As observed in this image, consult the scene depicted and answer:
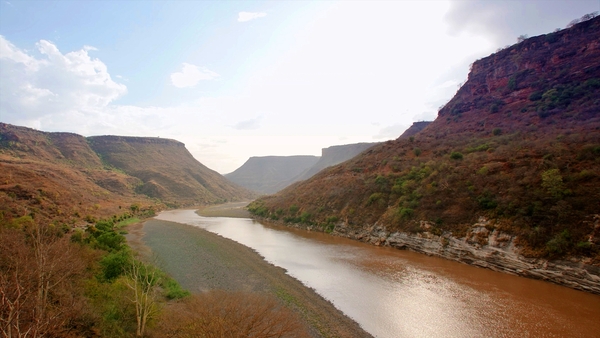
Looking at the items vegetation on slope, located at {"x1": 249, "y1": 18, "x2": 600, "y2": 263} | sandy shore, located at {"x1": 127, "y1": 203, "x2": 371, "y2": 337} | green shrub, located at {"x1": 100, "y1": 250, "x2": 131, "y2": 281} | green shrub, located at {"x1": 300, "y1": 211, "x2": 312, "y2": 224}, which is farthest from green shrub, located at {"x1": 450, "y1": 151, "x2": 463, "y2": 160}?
green shrub, located at {"x1": 100, "y1": 250, "x2": 131, "y2": 281}

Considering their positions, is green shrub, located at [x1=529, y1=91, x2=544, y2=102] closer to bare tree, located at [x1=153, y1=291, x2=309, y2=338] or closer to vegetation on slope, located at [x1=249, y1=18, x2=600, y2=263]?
vegetation on slope, located at [x1=249, y1=18, x2=600, y2=263]

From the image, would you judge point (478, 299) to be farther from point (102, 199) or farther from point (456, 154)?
point (102, 199)

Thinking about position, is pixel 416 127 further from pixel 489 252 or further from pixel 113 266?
pixel 113 266

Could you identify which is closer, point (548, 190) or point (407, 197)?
point (548, 190)

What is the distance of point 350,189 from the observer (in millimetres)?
41062

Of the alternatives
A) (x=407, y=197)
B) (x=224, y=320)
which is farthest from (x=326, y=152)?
(x=224, y=320)

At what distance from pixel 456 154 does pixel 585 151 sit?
12634 mm

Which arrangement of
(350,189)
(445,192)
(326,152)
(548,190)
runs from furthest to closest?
(326,152), (350,189), (445,192), (548,190)

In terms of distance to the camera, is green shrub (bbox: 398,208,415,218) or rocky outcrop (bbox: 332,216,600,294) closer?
rocky outcrop (bbox: 332,216,600,294)

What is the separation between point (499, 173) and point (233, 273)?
2440 cm

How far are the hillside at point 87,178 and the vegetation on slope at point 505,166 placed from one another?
29.9 m

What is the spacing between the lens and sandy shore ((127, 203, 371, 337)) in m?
13.7

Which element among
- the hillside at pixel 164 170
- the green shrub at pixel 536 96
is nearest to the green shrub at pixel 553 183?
the green shrub at pixel 536 96

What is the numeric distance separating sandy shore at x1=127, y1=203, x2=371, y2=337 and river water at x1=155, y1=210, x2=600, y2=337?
3.24 ft
